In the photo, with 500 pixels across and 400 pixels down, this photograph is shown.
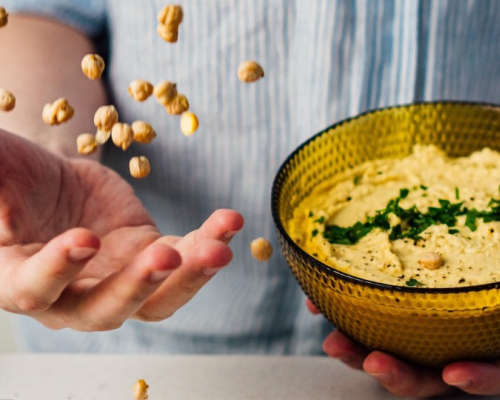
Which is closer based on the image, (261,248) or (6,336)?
(261,248)

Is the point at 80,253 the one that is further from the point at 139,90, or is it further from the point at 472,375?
the point at 472,375

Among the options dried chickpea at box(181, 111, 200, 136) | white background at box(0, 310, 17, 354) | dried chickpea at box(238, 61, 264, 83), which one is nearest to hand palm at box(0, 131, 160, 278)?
dried chickpea at box(181, 111, 200, 136)

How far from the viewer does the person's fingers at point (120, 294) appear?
553 mm

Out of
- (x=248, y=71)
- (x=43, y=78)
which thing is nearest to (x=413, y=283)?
(x=248, y=71)

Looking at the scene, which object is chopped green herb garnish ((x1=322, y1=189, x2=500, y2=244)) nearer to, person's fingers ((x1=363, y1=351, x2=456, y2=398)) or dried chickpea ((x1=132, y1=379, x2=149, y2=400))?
person's fingers ((x1=363, y1=351, x2=456, y2=398))

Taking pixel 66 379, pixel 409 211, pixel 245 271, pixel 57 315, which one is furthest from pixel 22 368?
pixel 409 211

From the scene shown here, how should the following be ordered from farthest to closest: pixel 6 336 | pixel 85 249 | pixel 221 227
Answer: pixel 6 336, pixel 221 227, pixel 85 249

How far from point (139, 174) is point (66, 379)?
0.32 metres

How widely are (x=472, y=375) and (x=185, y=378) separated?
1.26 feet

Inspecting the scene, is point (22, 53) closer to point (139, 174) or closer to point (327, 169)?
point (139, 174)

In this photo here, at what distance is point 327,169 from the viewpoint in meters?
0.92

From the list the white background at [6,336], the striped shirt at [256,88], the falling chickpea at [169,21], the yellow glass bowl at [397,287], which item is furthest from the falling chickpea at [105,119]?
the white background at [6,336]

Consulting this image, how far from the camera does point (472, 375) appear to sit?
2.35ft

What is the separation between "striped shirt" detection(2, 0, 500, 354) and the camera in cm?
109
